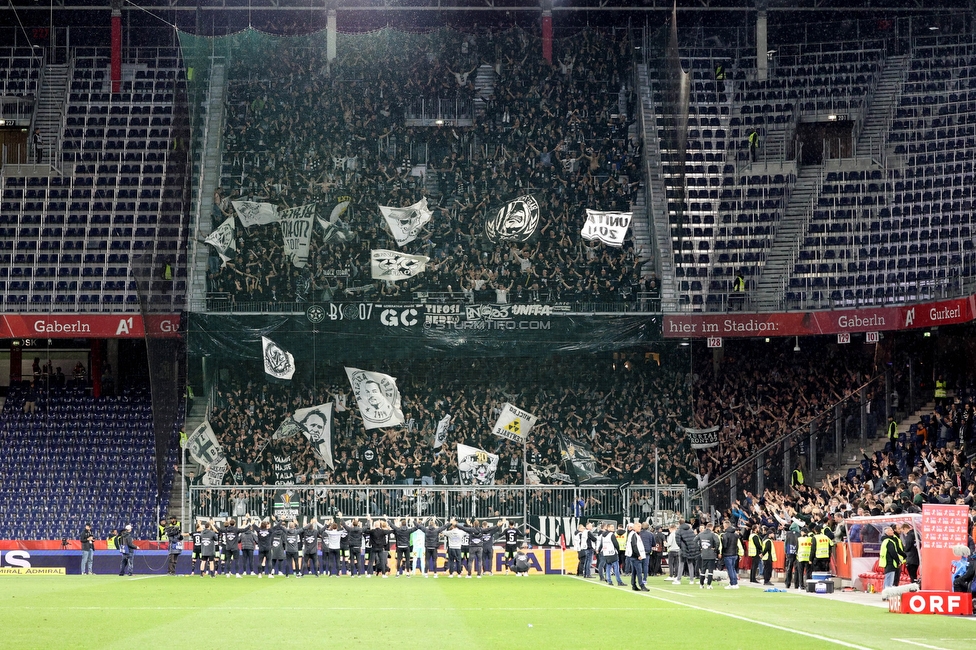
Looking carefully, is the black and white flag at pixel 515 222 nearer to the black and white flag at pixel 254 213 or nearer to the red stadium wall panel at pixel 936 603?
the black and white flag at pixel 254 213

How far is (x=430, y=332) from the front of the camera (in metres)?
41.8

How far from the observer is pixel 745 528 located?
35.6 metres

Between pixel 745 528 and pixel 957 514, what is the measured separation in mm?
13332

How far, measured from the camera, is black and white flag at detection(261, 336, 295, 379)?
137 ft

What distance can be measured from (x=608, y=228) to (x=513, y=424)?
7.63 metres

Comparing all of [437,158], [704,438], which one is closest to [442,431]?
[704,438]

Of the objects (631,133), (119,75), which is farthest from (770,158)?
(119,75)

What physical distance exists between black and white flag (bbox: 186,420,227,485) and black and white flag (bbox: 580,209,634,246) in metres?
13.6

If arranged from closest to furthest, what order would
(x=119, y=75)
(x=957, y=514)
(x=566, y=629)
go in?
(x=566, y=629), (x=957, y=514), (x=119, y=75)

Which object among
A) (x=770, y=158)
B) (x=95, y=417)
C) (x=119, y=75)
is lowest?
(x=95, y=417)

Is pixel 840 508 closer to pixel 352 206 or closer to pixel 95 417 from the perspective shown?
pixel 352 206

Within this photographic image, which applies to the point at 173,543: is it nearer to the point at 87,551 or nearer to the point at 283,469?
the point at 87,551

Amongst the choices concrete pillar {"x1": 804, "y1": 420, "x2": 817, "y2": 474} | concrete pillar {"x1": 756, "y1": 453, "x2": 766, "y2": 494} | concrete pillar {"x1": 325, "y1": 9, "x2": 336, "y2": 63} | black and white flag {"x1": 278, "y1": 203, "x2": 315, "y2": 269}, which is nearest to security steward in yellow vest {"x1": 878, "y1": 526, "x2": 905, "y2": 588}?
concrete pillar {"x1": 756, "y1": 453, "x2": 766, "y2": 494}

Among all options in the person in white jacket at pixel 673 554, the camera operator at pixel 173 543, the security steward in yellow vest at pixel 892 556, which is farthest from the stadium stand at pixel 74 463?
the security steward in yellow vest at pixel 892 556
